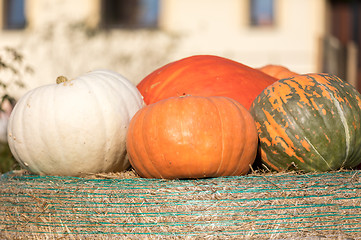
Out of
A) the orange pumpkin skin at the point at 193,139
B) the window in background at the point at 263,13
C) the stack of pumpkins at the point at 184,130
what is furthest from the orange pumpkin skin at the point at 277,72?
the window in background at the point at 263,13

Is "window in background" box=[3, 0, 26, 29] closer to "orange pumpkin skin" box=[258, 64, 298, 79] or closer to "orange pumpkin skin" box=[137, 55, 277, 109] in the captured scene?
"orange pumpkin skin" box=[258, 64, 298, 79]

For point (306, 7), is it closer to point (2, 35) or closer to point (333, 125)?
point (2, 35)

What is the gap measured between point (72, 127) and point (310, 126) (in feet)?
3.96

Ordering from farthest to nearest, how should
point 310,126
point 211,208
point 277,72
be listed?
point 277,72 < point 310,126 < point 211,208

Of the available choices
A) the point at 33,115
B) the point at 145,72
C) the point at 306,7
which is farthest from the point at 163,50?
the point at 33,115

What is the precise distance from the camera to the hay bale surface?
2275 millimetres

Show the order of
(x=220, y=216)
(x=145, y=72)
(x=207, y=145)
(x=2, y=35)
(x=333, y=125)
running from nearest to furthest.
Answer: (x=220, y=216), (x=207, y=145), (x=333, y=125), (x=145, y=72), (x=2, y=35)

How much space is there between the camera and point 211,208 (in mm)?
2266

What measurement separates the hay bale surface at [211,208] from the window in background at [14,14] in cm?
1051

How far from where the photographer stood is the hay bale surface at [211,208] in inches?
89.6

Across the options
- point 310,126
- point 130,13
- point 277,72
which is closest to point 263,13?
point 130,13

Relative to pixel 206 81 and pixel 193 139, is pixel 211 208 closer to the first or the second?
pixel 193 139

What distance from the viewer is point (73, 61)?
11.0 m

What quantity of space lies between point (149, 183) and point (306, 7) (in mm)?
9595
